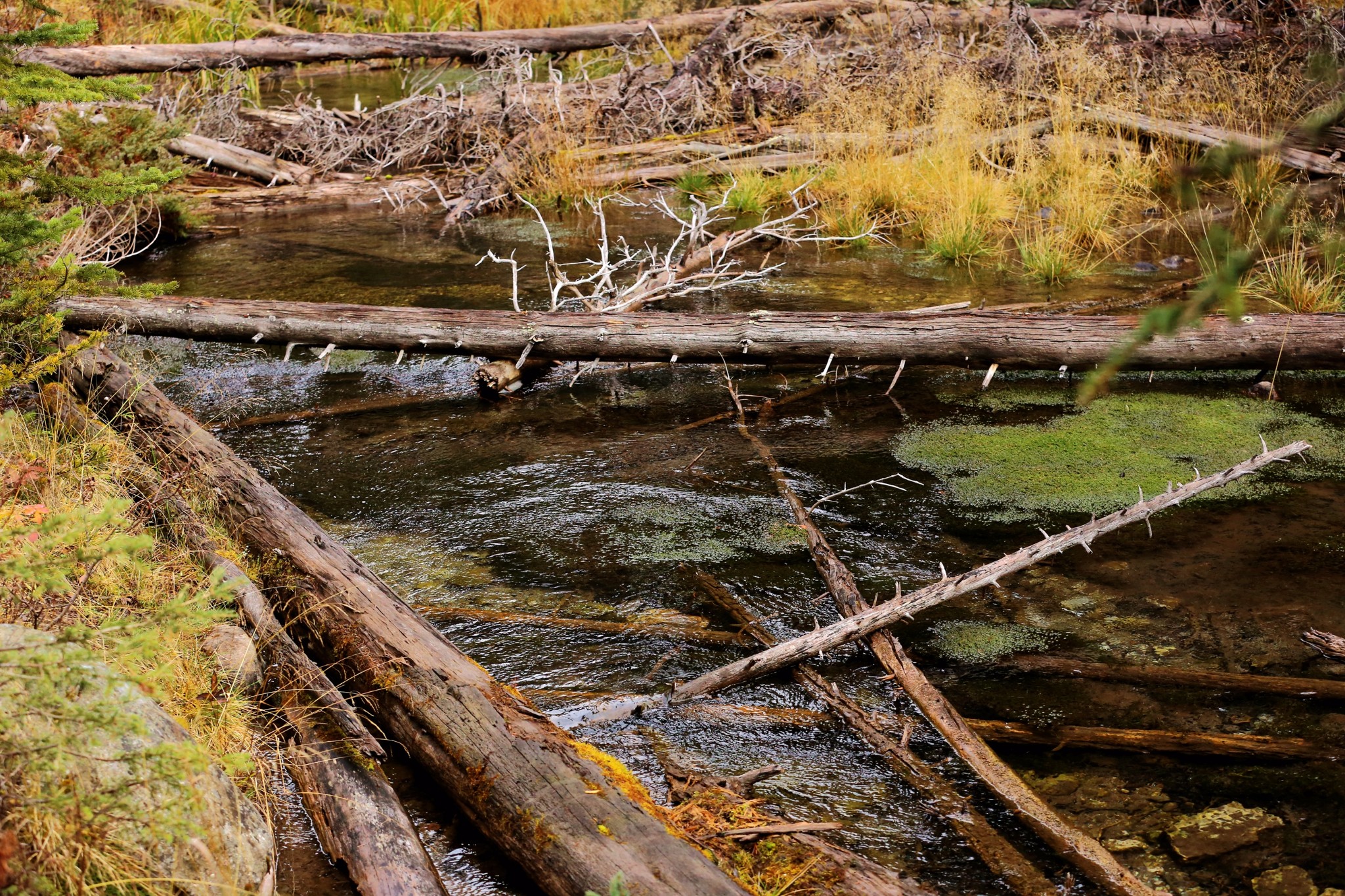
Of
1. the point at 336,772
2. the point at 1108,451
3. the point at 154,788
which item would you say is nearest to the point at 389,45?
the point at 1108,451

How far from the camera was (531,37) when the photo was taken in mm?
12836

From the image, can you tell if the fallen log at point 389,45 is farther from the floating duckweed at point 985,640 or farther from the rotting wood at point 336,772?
the floating duckweed at point 985,640

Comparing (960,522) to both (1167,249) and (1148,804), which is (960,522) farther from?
(1167,249)

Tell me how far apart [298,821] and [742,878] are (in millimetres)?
1291

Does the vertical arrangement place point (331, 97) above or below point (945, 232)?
above

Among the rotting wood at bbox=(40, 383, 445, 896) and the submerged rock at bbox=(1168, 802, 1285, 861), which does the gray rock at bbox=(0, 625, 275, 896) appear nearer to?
the rotting wood at bbox=(40, 383, 445, 896)

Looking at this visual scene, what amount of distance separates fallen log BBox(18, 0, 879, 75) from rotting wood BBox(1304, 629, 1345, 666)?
32.4ft

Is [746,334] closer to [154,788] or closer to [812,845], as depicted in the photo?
[812,845]

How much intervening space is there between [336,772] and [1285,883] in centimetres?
252

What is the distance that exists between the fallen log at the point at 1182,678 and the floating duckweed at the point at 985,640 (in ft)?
0.25

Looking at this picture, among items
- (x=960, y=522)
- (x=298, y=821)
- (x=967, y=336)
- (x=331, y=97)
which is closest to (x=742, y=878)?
(x=298, y=821)

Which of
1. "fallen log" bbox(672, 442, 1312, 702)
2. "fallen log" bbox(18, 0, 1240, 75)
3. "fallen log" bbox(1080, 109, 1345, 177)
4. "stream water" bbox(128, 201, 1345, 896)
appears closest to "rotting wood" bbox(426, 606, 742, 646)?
"stream water" bbox(128, 201, 1345, 896)

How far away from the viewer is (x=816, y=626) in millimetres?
3818

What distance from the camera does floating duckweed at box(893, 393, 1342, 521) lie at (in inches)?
194
